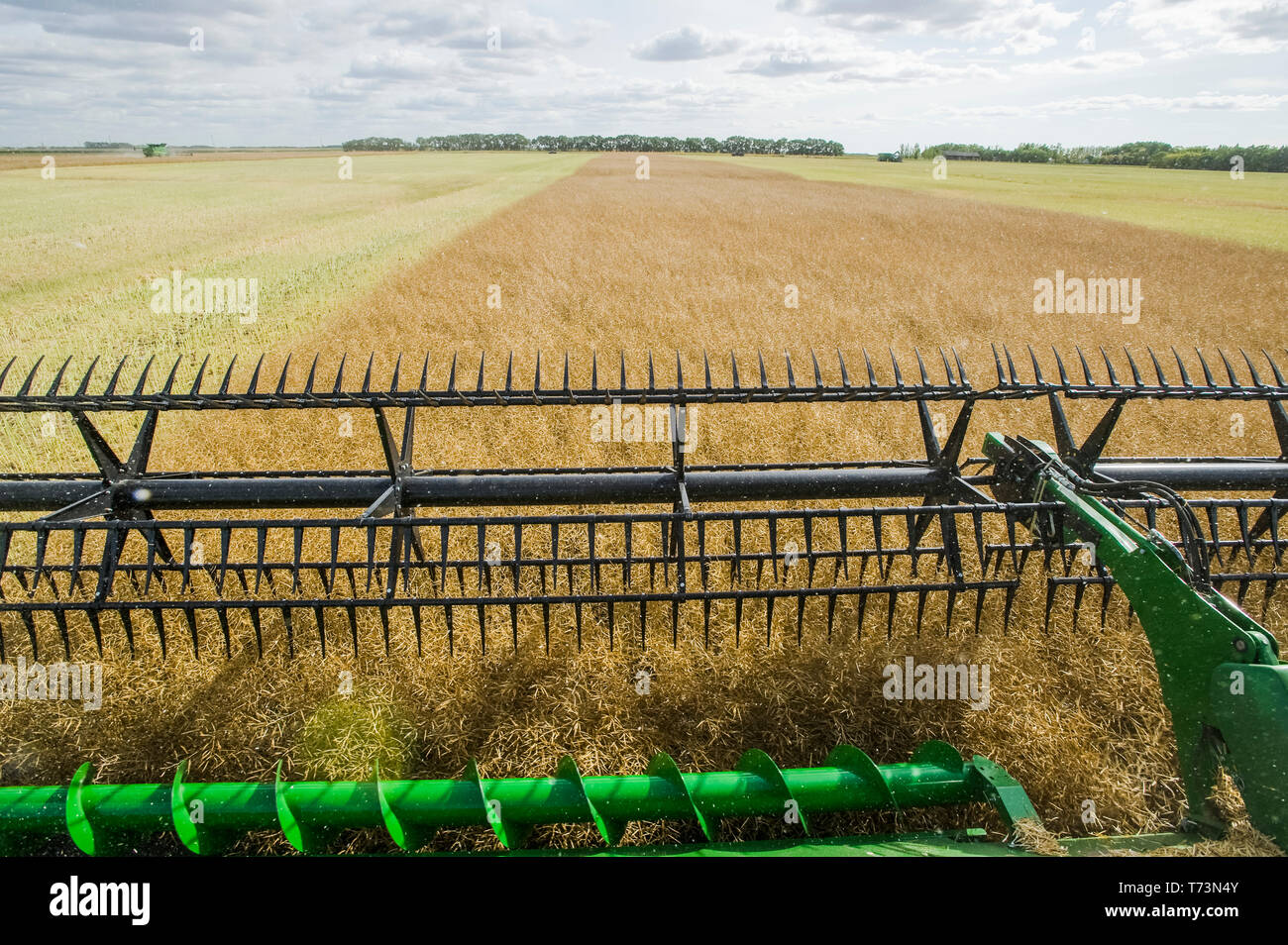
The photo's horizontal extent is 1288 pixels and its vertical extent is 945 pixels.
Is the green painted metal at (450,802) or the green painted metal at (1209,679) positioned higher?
the green painted metal at (1209,679)

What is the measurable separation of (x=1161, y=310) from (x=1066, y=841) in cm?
1363

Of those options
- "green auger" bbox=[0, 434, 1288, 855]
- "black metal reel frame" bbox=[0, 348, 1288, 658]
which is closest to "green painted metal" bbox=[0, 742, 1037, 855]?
"green auger" bbox=[0, 434, 1288, 855]

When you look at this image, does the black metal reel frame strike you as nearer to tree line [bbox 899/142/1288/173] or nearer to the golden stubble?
the golden stubble

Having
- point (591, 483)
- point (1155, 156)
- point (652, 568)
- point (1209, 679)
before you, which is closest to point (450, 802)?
point (652, 568)

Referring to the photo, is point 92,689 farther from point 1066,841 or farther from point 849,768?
point 1066,841

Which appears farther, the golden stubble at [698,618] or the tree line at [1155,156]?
the tree line at [1155,156]

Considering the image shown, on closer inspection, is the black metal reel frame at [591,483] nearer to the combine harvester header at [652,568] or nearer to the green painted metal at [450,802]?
the combine harvester header at [652,568]

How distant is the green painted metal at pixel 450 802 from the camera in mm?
2299

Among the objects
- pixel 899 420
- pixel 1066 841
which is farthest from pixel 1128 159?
pixel 1066 841

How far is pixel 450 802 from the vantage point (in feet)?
Result: 7.68

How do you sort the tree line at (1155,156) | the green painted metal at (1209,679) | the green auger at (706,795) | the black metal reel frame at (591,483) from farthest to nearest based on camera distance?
the tree line at (1155,156), the black metal reel frame at (591,483), the green auger at (706,795), the green painted metal at (1209,679)

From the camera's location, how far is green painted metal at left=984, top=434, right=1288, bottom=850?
6.40 feet

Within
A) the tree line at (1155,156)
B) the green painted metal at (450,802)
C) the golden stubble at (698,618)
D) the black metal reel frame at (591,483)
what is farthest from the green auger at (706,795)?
the tree line at (1155,156)

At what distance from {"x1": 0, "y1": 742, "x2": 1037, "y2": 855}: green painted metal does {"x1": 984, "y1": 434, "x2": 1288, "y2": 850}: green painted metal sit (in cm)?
58
